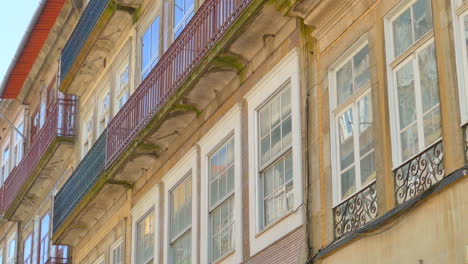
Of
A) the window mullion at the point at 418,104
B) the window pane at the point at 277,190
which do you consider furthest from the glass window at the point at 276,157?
the window mullion at the point at 418,104

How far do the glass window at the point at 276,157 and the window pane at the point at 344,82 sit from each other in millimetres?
1091

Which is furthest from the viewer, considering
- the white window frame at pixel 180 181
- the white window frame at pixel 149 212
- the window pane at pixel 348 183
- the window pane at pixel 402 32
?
the white window frame at pixel 149 212

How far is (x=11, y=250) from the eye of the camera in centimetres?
2994

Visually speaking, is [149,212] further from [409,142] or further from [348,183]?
[409,142]

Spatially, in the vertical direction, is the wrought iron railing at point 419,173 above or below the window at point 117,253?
below

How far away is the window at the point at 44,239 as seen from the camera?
25727 millimetres

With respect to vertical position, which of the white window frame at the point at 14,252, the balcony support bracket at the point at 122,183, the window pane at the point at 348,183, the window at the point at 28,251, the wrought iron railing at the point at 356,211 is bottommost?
the wrought iron railing at the point at 356,211

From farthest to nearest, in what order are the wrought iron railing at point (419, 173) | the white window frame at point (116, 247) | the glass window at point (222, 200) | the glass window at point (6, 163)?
the glass window at point (6, 163) < the white window frame at point (116, 247) < the glass window at point (222, 200) < the wrought iron railing at point (419, 173)

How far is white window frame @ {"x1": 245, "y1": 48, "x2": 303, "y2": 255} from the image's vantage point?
1303cm

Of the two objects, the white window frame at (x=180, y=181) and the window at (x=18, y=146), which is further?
the window at (x=18, y=146)

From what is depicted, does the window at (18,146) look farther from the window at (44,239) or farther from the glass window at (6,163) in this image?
the window at (44,239)

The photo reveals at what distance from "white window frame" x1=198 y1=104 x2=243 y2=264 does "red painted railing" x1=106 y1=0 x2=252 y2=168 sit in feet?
2.61

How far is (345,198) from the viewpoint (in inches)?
473

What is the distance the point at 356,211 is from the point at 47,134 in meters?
14.3
